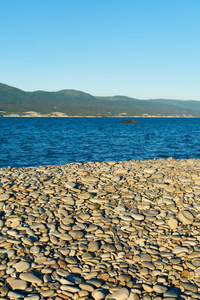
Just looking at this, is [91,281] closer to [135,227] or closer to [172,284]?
[172,284]

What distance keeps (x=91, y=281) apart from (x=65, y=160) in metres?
19.1

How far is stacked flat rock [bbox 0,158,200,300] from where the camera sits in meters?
5.09

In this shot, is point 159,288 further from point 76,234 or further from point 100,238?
point 76,234

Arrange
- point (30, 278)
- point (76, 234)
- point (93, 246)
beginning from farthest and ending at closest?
1. point (76, 234)
2. point (93, 246)
3. point (30, 278)

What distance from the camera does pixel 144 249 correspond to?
6.26 m

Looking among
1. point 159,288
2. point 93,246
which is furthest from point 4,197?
point 159,288

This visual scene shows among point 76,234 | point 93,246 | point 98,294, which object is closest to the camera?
point 98,294

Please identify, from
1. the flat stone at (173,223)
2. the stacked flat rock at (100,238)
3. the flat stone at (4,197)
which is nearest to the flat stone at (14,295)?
the stacked flat rock at (100,238)

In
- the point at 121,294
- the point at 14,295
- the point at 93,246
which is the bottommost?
the point at 14,295

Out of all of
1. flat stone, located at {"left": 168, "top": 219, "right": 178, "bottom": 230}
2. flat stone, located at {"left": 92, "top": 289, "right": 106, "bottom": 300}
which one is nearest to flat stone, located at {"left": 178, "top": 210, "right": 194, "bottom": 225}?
flat stone, located at {"left": 168, "top": 219, "right": 178, "bottom": 230}

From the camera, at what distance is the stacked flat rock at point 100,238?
5.09 m

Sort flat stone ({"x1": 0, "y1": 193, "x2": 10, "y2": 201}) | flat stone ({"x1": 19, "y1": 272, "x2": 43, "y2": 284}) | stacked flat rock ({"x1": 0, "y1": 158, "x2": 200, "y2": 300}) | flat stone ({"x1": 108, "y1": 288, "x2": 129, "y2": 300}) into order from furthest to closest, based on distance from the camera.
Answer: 1. flat stone ({"x1": 0, "y1": 193, "x2": 10, "y2": 201})
2. flat stone ({"x1": 19, "y1": 272, "x2": 43, "y2": 284})
3. stacked flat rock ({"x1": 0, "y1": 158, "x2": 200, "y2": 300})
4. flat stone ({"x1": 108, "y1": 288, "x2": 129, "y2": 300})

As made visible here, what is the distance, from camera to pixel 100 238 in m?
6.76

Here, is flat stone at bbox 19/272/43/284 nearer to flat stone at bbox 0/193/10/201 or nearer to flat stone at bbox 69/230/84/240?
flat stone at bbox 69/230/84/240
